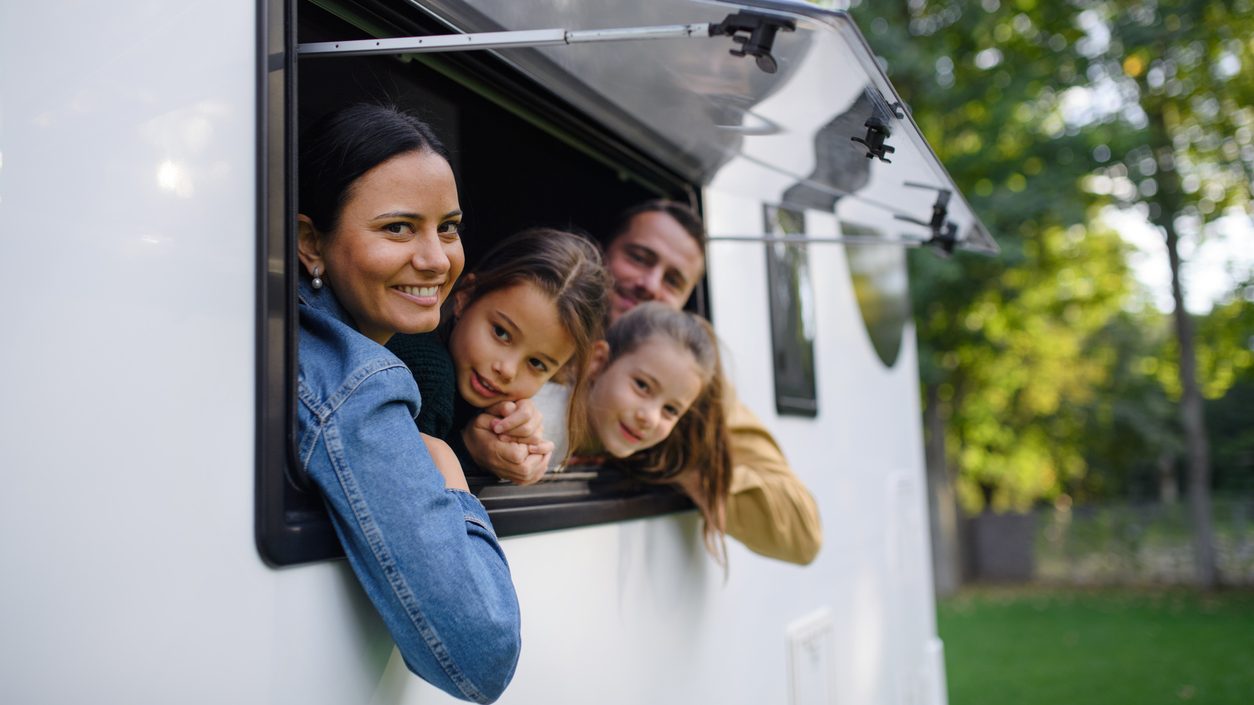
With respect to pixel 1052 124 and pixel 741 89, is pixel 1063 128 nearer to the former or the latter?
pixel 1052 124

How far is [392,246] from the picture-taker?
1866mm

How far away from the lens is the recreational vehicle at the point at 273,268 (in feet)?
4.25

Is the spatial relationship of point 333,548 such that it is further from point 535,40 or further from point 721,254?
point 721,254

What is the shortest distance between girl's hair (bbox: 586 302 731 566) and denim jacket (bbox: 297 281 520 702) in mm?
1146

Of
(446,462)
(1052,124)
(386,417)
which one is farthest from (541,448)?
(1052,124)

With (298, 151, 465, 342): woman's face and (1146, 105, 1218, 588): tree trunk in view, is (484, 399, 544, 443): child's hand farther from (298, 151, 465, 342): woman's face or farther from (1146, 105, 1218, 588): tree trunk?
(1146, 105, 1218, 588): tree trunk

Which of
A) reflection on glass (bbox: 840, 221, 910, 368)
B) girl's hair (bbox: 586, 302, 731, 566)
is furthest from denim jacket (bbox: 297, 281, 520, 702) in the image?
reflection on glass (bbox: 840, 221, 910, 368)

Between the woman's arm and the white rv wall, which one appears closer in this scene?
the white rv wall

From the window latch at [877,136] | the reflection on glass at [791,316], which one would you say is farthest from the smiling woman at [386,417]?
the reflection on glass at [791,316]

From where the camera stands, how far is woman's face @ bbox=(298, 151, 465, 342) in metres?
1.82

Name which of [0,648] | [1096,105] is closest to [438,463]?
[0,648]

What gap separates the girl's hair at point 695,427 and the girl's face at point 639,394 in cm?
4

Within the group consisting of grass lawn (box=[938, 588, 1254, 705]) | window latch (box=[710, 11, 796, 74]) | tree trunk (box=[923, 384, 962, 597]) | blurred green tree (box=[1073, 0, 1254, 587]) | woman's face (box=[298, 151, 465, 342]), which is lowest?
grass lawn (box=[938, 588, 1254, 705])

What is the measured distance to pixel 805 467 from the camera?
13.6 ft
